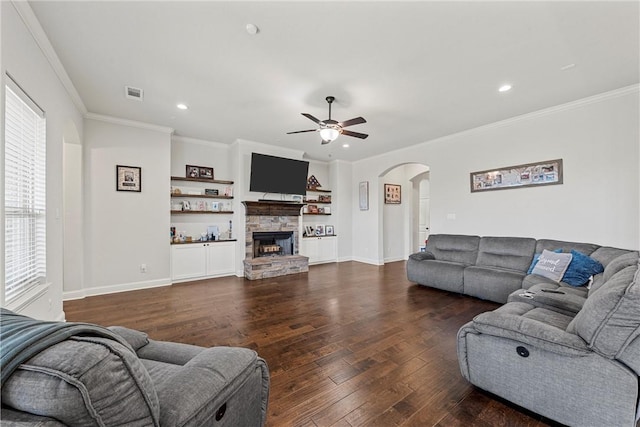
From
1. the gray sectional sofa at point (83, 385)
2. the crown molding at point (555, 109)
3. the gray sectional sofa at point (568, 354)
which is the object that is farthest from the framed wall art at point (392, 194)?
the gray sectional sofa at point (83, 385)

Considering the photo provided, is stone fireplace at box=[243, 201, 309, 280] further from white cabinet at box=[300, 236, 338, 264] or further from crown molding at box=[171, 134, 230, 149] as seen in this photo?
crown molding at box=[171, 134, 230, 149]

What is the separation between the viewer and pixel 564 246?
3523mm

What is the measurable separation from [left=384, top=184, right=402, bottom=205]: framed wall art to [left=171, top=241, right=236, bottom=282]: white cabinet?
4116mm

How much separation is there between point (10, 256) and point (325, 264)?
5.41 m

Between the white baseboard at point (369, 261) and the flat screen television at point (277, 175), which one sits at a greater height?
the flat screen television at point (277, 175)

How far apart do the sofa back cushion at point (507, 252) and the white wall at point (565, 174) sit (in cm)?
32

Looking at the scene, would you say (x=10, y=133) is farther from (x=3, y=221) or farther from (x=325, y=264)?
(x=325, y=264)

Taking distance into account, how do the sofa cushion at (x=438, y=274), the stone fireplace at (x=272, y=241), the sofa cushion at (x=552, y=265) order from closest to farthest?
1. the sofa cushion at (x=552, y=265)
2. the sofa cushion at (x=438, y=274)
3. the stone fireplace at (x=272, y=241)

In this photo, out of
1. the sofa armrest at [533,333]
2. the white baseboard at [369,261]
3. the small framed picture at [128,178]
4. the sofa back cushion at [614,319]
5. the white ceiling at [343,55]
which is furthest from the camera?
the white baseboard at [369,261]

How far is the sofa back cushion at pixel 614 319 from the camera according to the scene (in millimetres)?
1306

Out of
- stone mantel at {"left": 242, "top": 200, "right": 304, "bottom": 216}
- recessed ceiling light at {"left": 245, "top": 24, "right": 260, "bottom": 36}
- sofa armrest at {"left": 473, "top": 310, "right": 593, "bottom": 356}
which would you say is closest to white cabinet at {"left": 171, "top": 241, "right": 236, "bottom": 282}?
stone mantel at {"left": 242, "top": 200, "right": 304, "bottom": 216}

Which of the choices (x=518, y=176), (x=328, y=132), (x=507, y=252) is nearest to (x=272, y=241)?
(x=328, y=132)

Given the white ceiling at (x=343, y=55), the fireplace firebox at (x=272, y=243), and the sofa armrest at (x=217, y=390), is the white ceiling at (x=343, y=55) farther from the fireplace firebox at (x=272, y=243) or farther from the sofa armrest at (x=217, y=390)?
the fireplace firebox at (x=272, y=243)

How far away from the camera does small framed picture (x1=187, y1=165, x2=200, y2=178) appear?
538cm
